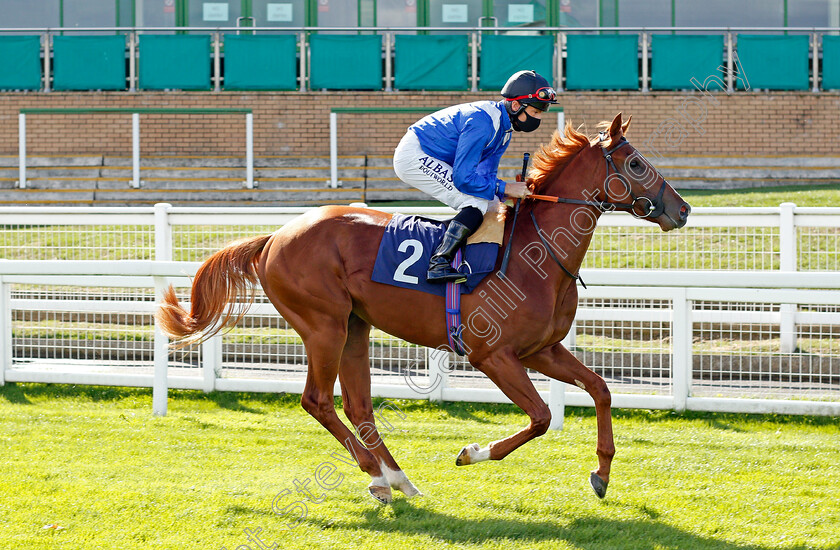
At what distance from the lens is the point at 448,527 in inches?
153

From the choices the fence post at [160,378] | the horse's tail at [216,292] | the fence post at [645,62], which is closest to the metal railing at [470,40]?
the fence post at [645,62]

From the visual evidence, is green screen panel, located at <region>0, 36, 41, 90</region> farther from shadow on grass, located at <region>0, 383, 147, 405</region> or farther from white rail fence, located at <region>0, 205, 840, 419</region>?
shadow on grass, located at <region>0, 383, 147, 405</region>

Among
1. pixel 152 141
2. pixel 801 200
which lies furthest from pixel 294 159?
A: pixel 801 200

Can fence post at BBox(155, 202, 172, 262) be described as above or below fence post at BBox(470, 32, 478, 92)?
below

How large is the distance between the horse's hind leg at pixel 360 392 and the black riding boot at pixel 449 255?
65cm

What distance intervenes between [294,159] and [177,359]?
8273 mm

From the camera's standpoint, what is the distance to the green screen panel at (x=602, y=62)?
15.0 metres

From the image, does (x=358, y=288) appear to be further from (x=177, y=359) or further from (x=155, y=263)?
(x=177, y=359)

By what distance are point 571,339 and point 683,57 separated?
10282mm

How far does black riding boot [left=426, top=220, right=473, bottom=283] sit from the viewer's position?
427 centimetres

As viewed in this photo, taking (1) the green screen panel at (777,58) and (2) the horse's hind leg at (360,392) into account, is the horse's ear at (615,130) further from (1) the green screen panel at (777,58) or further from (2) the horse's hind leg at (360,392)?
(1) the green screen panel at (777,58)

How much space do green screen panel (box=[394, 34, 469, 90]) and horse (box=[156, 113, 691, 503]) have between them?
10.7 metres

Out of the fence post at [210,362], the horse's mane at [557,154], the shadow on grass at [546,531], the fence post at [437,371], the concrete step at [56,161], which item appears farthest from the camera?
the concrete step at [56,161]

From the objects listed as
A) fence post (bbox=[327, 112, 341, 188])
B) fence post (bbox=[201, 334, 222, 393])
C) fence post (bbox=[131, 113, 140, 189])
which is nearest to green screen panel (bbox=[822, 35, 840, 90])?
fence post (bbox=[327, 112, 341, 188])
